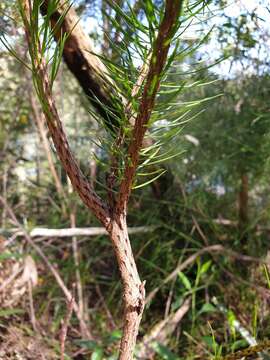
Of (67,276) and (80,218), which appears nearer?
(67,276)

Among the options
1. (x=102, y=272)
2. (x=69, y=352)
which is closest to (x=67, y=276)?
(x=102, y=272)

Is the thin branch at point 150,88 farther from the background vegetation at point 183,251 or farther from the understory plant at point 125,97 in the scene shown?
the background vegetation at point 183,251

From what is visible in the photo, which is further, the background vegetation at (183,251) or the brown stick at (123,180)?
the background vegetation at (183,251)

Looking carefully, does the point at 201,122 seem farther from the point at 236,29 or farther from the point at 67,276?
the point at 67,276

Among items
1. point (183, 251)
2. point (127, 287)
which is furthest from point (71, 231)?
point (127, 287)

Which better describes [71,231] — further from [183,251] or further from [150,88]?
[150,88]

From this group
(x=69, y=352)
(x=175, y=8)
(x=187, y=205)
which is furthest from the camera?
(x=187, y=205)

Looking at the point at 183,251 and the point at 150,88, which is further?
the point at 183,251

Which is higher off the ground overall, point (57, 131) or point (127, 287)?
point (57, 131)

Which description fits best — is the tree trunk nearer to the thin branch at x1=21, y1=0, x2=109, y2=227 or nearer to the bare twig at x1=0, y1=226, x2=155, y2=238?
the thin branch at x1=21, y1=0, x2=109, y2=227

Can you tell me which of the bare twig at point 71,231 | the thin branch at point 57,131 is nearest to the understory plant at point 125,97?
the thin branch at point 57,131

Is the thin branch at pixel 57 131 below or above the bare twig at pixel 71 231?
above
